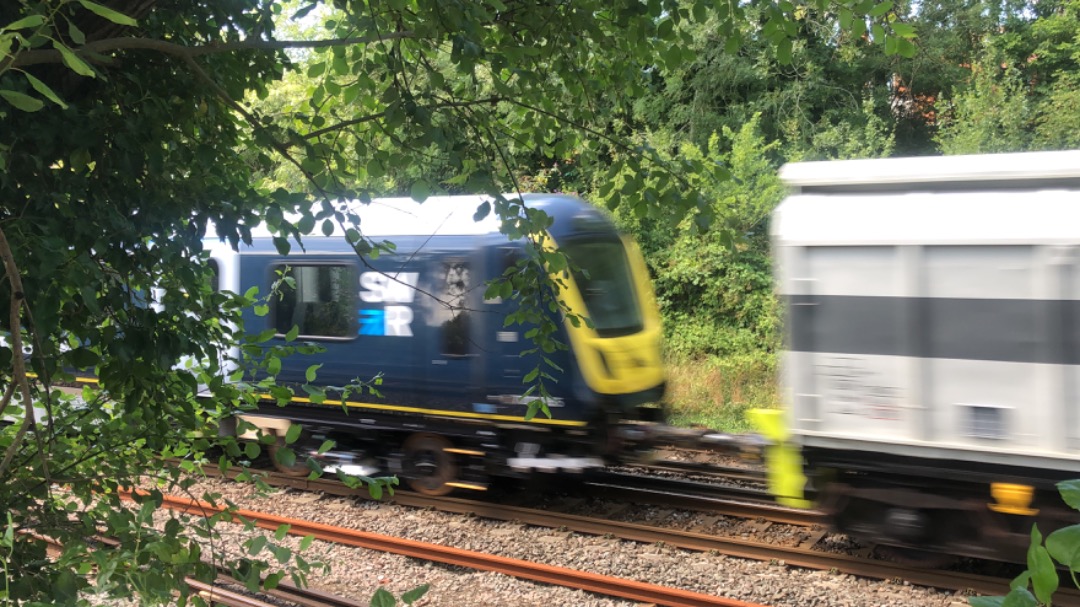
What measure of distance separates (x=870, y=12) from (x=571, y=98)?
1.36 m

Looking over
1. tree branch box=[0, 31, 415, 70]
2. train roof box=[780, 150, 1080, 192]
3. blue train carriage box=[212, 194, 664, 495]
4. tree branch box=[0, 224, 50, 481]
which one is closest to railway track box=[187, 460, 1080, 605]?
blue train carriage box=[212, 194, 664, 495]

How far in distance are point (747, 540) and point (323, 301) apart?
469 centimetres

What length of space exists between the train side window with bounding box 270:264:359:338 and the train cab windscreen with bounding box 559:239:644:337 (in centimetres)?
229

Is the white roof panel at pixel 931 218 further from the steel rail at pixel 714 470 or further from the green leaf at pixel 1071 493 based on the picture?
the green leaf at pixel 1071 493

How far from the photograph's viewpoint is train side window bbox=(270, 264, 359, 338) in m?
8.78

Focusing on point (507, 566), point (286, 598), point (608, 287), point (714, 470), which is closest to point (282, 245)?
point (286, 598)

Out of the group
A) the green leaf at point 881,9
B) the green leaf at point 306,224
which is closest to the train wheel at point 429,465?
the green leaf at point 306,224

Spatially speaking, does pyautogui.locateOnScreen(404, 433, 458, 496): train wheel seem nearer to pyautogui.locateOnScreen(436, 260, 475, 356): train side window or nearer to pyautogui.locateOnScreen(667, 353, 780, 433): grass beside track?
pyautogui.locateOnScreen(436, 260, 475, 356): train side window

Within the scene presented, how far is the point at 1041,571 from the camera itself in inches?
43.4

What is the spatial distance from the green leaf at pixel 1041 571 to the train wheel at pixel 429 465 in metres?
7.70

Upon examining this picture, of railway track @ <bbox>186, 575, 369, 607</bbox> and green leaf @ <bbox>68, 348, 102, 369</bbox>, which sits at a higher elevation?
green leaf @ <bbox>68, 348, 102, 369</bbox>

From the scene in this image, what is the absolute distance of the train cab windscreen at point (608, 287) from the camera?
26.8ft

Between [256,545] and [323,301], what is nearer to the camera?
[256,545]

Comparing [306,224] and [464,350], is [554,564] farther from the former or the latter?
[306,224]
